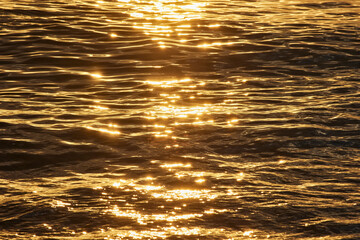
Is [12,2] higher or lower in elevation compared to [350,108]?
higher

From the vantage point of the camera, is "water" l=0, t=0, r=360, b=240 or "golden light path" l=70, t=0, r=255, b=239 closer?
"golden light path" l=70, t=0, r=255, b=239

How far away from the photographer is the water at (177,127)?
5742mm

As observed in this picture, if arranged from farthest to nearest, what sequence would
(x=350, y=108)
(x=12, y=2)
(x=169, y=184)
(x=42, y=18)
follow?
(x=12, y=2)
(x=42, y=18)
(x=350, y=108)
(x=169, y=184)

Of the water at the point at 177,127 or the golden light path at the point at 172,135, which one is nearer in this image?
the golden light path at the point at 172,135

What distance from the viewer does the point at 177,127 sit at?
8.25 m

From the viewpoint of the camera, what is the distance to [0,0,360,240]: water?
574 centimetres

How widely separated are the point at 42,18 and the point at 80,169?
8.61m

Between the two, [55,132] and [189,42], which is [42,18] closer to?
[189,42]

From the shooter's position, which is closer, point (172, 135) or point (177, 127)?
point (172, 135)

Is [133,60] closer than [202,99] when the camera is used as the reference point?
No

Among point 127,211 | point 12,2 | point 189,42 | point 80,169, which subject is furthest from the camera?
point 12,2

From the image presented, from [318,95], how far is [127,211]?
15.5ft

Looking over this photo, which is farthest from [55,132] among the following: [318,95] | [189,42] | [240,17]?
[240,17]

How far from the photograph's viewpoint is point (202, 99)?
946 cm
